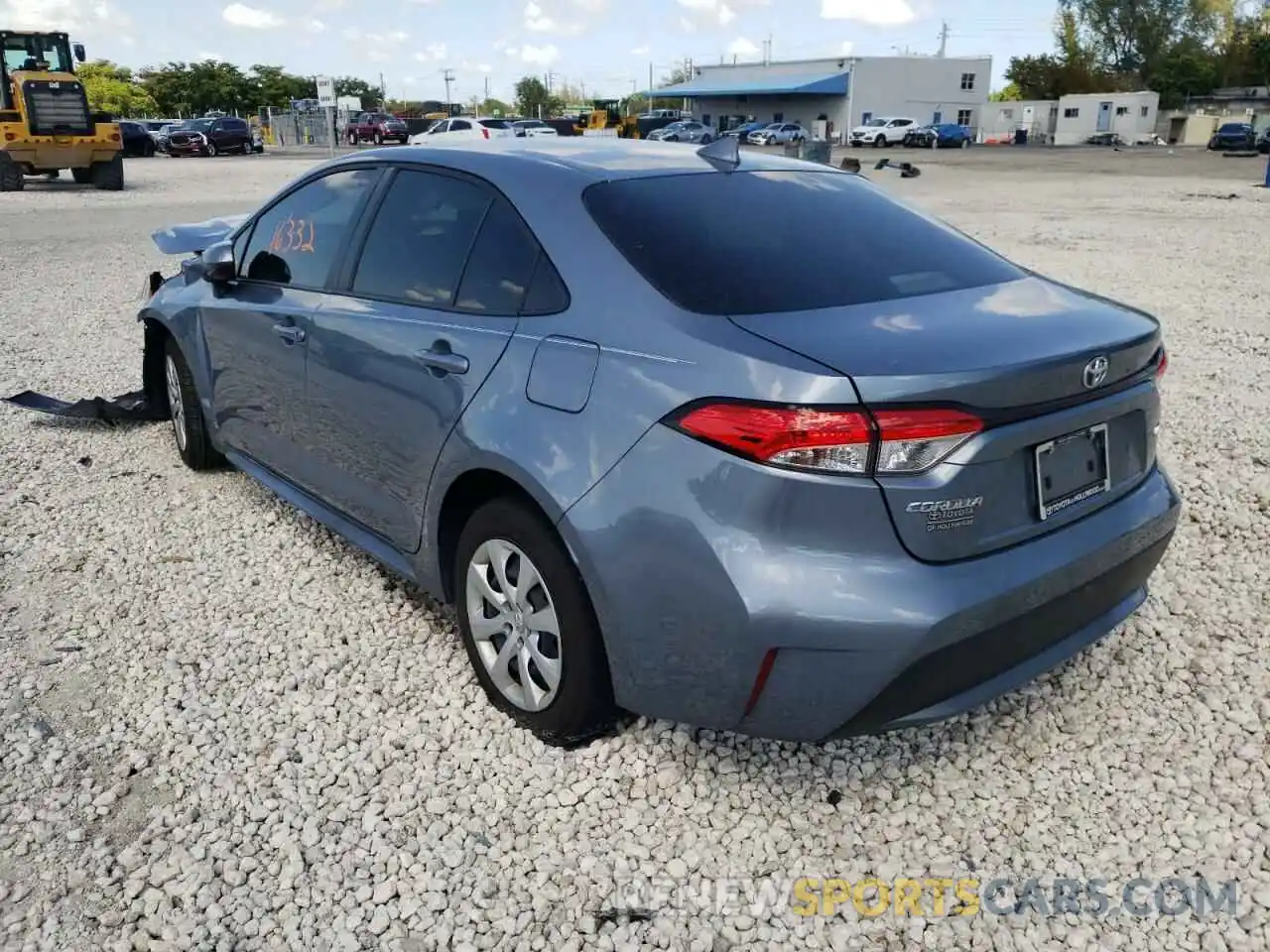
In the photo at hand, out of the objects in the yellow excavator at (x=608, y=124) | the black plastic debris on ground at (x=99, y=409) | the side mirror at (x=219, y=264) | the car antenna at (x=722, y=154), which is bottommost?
the black plastic debris on ground at (x=99, y=409)

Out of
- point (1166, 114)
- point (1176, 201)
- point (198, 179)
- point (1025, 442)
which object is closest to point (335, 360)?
point (1025, 442)

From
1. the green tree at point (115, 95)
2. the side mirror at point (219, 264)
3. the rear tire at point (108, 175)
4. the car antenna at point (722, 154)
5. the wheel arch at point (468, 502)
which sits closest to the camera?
the wheel arch at point (468, 502)

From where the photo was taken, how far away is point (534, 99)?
4429 inches

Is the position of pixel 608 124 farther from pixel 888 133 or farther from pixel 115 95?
pixel 115 95

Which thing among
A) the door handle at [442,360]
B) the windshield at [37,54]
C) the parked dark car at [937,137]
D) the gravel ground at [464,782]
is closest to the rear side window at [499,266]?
the door handle at [442,360]

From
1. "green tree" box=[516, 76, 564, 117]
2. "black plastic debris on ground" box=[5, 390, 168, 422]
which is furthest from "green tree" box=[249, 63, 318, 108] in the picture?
"black plastic debris on ground" box=[5, 390, 168, 422]

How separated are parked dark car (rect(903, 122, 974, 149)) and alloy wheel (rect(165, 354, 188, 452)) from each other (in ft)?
190

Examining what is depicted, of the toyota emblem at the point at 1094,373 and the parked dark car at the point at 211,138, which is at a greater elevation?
the parked dark car at the point at 211,138

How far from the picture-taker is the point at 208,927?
2.32m

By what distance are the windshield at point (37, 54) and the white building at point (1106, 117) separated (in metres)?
59.0

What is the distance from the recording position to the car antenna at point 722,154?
328 centimetres

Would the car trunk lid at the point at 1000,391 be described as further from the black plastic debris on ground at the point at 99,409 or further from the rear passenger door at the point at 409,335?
the black plastic debris on ground at the point at 99,409

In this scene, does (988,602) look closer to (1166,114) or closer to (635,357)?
(635,357)

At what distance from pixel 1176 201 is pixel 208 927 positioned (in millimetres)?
22379
